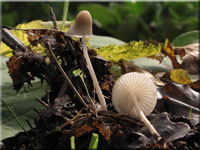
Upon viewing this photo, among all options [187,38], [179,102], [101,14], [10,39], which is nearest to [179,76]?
[179,102]

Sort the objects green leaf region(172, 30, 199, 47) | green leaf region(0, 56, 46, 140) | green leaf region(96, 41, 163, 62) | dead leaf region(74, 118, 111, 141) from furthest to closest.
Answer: green leaf region(172, 30, 199, 47) → green leaf region(96, 41, 163, 62) → green leaf region(0, 56, 46, 140) → dead leaf region(74, 118, 111, 141)

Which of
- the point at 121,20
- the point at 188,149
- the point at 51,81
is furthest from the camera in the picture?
the point at 121,20

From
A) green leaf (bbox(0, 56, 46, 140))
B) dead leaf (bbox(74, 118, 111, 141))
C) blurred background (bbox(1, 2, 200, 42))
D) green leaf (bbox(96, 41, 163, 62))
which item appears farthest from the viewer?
blurred background (bbox(1, 2, 200, 42))

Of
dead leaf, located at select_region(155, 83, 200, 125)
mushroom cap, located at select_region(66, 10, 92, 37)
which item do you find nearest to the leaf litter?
dead leaf, located at select_region(155, 83, 200, 125)

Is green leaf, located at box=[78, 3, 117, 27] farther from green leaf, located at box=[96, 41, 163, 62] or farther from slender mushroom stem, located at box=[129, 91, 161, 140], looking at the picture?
slender mushroom stem, located at box=[129, 91, 161, 140]

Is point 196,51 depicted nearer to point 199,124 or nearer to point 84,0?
point 199,124

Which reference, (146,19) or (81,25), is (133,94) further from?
(146,19)

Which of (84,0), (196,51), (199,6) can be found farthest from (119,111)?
(84,0)
